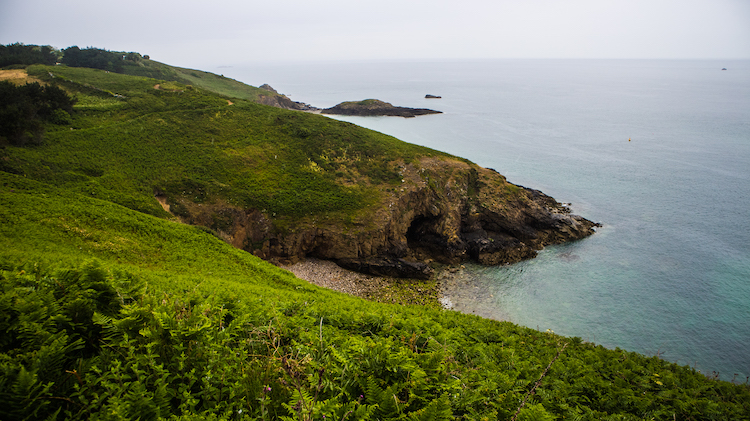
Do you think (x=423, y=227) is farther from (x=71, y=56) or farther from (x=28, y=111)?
(x=71, y=56)

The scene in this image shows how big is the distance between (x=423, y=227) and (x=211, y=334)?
3243cm

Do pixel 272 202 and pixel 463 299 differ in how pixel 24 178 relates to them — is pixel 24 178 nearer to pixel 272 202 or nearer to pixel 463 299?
pixel 272 202

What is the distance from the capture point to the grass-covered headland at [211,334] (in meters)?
4.16

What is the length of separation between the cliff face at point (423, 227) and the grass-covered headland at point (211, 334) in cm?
202

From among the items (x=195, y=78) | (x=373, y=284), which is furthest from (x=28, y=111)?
(x=195, y=78)

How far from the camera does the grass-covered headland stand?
4.16m

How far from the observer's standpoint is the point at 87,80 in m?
50.5

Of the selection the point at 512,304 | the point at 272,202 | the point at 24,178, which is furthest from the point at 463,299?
the point at 24,178

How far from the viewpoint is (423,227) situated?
37.2m

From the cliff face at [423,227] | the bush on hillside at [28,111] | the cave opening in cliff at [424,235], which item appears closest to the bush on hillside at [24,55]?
the bush on hillside at [28,111]

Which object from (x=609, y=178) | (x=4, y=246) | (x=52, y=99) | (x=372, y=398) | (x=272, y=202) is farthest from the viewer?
(x=609, y=178)

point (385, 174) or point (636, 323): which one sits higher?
point (385, 174)

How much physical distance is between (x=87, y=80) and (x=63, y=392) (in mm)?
64605

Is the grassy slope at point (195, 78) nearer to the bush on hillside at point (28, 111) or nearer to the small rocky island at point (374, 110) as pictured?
the small rocky island at point (374, 110)
